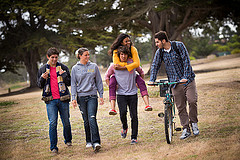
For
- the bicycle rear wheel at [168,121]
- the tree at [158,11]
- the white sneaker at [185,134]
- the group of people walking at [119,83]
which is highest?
the tree at [158,11]

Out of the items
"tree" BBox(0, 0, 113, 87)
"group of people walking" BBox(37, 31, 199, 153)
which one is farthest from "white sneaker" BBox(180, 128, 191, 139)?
"tree" BBox(0, 0, 113, 87)

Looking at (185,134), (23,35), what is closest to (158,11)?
(185,134)

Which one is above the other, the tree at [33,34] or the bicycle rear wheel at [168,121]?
the tree at [33,34]

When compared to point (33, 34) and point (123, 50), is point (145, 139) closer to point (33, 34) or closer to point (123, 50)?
point (123, 50)

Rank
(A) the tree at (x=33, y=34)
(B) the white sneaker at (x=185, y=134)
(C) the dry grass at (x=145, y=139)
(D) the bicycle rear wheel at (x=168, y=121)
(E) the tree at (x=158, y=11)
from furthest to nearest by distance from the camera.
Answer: (A) the tree at (x=33, y=34), (E) the tree at (x=158, y=11), (B) the white sneaker at (x=185, y=134), (D) the bicycle rear wheel at (x=168, y=121), (C) the dry grass at (x=145, y=139)

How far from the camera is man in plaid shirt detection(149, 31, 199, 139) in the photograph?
5430 mm

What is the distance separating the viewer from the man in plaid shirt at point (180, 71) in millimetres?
5430

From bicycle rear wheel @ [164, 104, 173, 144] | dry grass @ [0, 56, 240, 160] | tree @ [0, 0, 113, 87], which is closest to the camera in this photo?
dry grass @ [0, 56, 240, 160]

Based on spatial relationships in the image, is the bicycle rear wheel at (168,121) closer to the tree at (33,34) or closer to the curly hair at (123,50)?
the curly hair at (123,50)

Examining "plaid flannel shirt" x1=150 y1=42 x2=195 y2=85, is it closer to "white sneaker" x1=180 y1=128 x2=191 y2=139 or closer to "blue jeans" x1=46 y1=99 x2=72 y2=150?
"white sneaker" x1=180 y1=128 x2=191 y2=139

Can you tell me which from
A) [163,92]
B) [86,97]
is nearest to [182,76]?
[163,92]

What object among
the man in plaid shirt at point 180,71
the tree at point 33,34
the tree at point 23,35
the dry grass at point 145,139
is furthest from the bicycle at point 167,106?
the tree at point 23,35

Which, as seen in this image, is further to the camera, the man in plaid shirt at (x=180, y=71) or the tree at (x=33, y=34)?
the tree at (x=33, y=34)

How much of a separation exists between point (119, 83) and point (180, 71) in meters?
1.17
